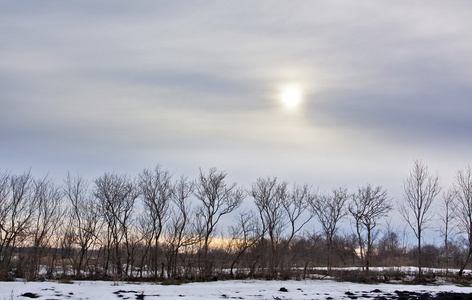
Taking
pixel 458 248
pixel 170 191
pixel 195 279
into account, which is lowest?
pixel 195 279

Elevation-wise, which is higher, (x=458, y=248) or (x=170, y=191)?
(x=170, y=191)

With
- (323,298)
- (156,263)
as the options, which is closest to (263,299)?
(323,298)

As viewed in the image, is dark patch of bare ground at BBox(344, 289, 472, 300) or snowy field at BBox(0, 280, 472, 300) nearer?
snowy field at BBox(0, 280, 472, 300)

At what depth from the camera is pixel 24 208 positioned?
26.3 meters

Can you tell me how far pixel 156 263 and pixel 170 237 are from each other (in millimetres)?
2324

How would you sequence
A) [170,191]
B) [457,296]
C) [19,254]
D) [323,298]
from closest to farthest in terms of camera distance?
[323,298] < [457,296] < [19,254] < [170,191]

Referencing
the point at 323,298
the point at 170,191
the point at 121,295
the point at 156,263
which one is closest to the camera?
the point at 121,295

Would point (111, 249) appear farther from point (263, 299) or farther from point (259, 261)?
point (263, 299)

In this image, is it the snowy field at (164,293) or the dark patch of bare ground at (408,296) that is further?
the dark patch of bare ground at (408,296)

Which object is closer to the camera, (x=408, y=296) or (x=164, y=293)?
(x=164, y=293)

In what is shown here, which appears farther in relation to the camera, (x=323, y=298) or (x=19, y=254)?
(x=19, y=254)

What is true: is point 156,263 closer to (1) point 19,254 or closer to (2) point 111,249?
(2) point 111,249

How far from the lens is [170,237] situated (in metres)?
29.6

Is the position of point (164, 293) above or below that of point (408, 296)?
below
